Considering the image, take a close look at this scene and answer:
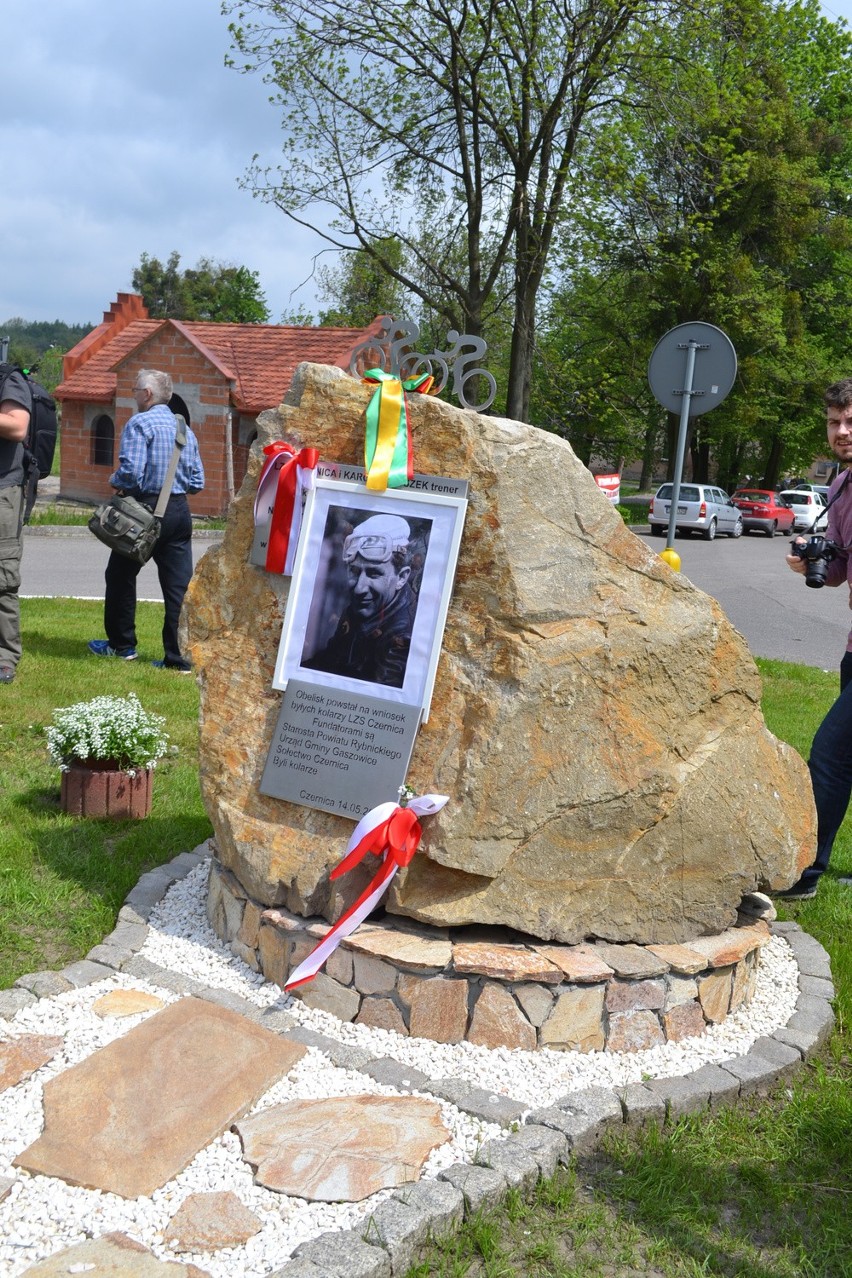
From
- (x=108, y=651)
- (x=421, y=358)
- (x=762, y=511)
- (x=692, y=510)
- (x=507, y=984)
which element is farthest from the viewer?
(x=762, y=511)

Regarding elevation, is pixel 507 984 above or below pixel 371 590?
below

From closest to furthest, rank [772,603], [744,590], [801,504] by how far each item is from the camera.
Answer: [772,603] → [744,590] → [801,504]

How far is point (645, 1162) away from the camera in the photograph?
10.3 ft

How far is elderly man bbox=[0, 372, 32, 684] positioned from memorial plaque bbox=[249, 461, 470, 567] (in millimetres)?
3273

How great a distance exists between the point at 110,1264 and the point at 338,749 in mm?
1811

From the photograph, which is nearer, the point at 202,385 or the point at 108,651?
the point at 108,651

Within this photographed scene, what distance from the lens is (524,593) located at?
377 centimetres

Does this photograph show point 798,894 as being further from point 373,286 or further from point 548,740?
point 373,286

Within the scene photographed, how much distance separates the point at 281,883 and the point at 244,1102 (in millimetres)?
851

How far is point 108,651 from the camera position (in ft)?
28.6

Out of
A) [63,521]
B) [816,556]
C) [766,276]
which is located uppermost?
[766,276]

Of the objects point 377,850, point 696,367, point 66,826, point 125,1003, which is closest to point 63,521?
point 696,367

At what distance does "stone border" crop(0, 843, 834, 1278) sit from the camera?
2.64m

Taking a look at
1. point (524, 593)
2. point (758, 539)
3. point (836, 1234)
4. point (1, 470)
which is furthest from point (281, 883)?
point (758, 539)
